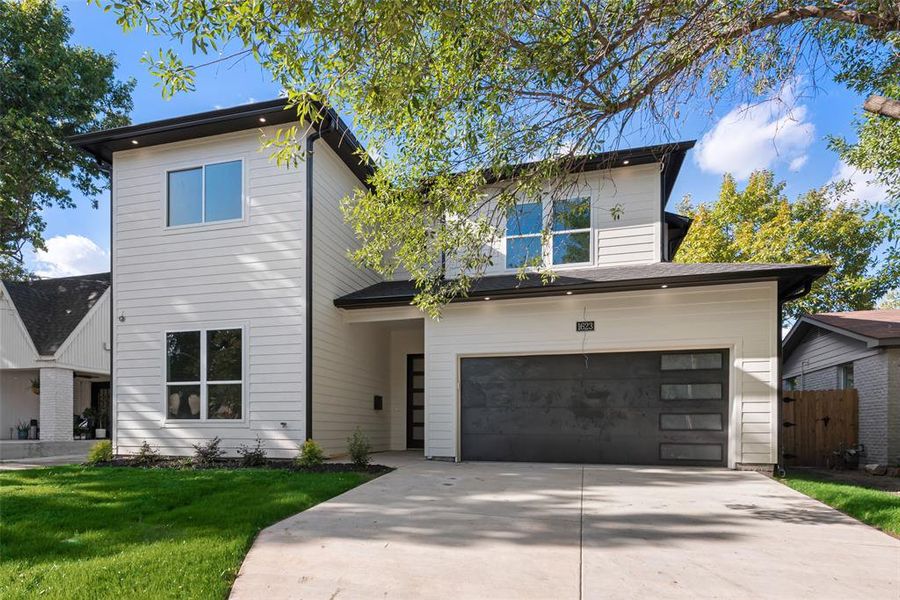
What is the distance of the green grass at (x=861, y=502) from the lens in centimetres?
491

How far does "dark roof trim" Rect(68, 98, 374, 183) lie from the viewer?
350 inches

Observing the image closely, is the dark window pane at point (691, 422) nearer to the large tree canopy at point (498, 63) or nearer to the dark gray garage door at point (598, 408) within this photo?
the dark gray garage door at point (598, 408)

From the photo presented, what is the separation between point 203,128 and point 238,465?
6.07m

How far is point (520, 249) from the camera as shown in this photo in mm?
10461

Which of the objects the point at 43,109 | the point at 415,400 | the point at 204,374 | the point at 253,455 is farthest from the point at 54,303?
the point at 415,400

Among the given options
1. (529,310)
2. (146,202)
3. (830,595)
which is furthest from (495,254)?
(830,595)

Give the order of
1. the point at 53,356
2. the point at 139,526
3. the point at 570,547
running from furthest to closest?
1. the point at 53,356
2. the point at 139,526
3. the point at 570,547

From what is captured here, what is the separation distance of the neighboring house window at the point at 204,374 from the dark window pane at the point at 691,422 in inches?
290

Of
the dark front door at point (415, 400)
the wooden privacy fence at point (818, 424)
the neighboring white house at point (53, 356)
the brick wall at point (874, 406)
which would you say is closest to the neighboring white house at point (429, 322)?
the dark front door at point (415, 400)

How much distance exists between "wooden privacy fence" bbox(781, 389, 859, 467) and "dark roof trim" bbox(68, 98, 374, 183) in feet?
32.7

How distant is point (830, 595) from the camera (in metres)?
3.17

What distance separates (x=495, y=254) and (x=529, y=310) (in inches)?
74.9

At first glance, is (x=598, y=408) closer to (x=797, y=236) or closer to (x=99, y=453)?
(x=99, y=453)

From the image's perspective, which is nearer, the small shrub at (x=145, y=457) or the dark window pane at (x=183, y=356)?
the small shrub at (x=145, y=457)
